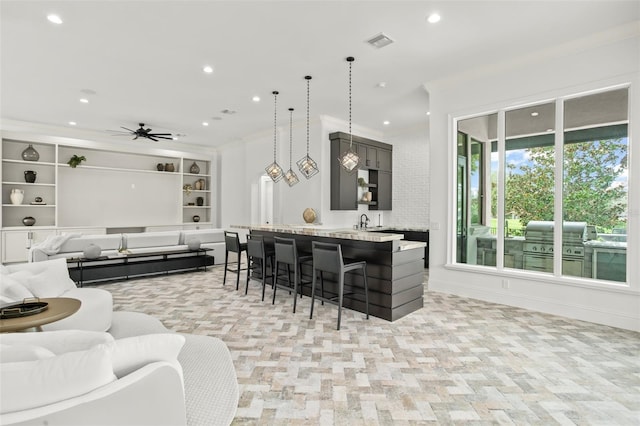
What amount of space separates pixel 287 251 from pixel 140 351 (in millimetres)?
2864

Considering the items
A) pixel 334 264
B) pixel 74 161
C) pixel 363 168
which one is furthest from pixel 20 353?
pixel 74 161

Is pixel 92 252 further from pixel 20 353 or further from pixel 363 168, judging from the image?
pixel 363 168

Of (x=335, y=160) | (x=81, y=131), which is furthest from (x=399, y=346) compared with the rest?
(x=81, y=131)

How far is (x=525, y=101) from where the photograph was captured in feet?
13.6

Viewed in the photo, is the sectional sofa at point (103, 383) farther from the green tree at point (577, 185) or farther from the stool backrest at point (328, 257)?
the green tree at point (577, 185)

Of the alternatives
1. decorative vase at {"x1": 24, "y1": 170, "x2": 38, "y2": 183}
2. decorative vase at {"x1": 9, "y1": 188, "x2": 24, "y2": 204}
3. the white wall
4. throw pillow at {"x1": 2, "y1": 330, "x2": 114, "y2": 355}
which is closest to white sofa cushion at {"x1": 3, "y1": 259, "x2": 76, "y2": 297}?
throw pillow at {"x1": 2, "y1": 330, "x2": 114, "y2": 355}

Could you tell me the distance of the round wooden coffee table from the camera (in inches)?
77.7

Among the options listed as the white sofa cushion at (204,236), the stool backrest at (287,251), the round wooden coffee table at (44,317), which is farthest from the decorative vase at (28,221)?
the stool backrest at (287,251)

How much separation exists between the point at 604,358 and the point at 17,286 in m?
4.96

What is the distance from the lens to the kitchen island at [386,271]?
3748mm

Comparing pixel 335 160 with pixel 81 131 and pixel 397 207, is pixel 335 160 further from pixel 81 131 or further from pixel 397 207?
pixel 81 131

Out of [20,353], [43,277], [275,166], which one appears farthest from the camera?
[275,166]

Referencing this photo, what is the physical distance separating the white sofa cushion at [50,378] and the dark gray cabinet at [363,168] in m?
5.72

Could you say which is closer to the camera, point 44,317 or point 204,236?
point 44,317
